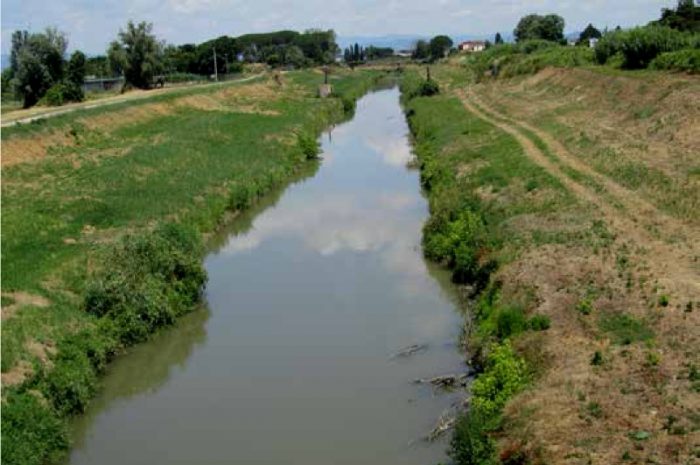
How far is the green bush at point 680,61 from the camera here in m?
37.5

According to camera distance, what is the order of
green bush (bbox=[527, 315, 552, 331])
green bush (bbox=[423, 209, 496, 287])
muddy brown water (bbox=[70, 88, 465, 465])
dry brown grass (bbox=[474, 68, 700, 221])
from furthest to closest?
dry brown grass (bbox=[474, 68, 700, 221]) < green bush (bbox=[423, 209, 496, 287]) < green bush (bbox=[527, 315, 552, 331]) < muddy brown water (bbox=[70, 88, 465, 465])

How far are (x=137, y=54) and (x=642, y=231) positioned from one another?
227 feet

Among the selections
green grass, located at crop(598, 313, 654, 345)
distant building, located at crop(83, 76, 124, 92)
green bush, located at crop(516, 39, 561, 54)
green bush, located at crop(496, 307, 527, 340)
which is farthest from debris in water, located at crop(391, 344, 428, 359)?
distant building, located at crop(83, 76, 124, 92)

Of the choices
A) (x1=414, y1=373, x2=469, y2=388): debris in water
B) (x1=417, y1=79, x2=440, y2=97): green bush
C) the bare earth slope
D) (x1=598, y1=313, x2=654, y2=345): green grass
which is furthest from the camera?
(x1=417, y1=79, x2=440, y2=97): green bush

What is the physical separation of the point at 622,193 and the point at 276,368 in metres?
12.4

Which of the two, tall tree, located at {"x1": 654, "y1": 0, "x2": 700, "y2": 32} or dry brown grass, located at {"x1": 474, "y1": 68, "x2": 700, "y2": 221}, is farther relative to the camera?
tall tree, located at {"x1": 654, "y1": 0, "x2": 700, "y2": 32}

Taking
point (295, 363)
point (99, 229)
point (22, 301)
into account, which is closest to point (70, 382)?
point (22, 301)

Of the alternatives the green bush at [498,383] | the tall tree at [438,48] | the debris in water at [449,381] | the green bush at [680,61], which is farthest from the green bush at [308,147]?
the tall tree at [438,48]

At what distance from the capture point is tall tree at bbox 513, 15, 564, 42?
Answer: 110625 millimetres

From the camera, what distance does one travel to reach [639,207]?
21750mm

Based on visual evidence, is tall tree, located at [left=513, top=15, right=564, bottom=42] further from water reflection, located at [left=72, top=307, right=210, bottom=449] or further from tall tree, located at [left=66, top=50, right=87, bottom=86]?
water reflection, located at [left=72, top=307, right=210, bottom=449]

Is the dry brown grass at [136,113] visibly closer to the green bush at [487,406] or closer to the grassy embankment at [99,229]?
the grassy embankment at [99,229]

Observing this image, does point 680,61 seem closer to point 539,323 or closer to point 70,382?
point 539,323

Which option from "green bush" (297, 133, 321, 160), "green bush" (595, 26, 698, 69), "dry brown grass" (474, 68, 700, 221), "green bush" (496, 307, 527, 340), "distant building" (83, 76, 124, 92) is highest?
"green bush" (595, 26, 698, 69)
